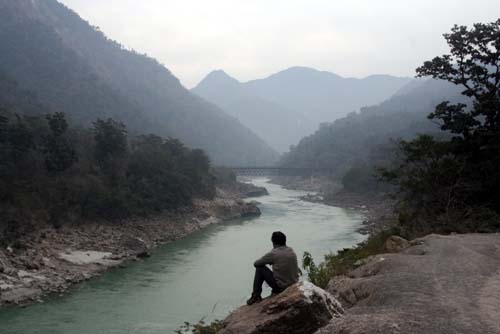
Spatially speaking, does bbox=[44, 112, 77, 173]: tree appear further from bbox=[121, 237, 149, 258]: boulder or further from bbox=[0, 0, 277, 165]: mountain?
bbox=[0, 0, 277, 165]: mountain

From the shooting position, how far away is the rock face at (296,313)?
6.89 meters

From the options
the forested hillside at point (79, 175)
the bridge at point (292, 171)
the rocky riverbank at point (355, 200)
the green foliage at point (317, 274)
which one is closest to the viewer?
the green foliage at point (317, 274)

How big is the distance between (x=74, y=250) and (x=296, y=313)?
97.2 ft

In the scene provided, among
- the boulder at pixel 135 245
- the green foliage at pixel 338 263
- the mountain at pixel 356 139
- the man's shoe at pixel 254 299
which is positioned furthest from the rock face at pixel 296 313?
the mountain at pixel 356 139

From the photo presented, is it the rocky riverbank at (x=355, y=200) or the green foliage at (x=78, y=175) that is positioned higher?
the green foliage at (x=78, y=175)

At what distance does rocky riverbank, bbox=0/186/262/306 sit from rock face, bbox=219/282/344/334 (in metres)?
20.1

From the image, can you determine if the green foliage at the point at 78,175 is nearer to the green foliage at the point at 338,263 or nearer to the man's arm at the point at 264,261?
the green foliage at the point at 338,263

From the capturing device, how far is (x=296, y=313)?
6.88 meters

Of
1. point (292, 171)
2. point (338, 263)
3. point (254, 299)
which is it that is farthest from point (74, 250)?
point (292, 171)

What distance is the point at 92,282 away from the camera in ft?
90.8

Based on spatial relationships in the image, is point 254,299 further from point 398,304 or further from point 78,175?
point 78,175

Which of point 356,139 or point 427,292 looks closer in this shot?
point 427,292

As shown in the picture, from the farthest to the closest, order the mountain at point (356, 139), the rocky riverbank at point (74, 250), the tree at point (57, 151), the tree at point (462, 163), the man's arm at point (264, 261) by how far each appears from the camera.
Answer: the mountain at point (356, 139) → the tree at point (57, 151) → the rocky riverbank at point (74, 250) → the tree at point (462, 163) → the man's arm at point (264, 261)

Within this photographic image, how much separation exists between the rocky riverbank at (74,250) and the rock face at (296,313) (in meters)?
20.1
